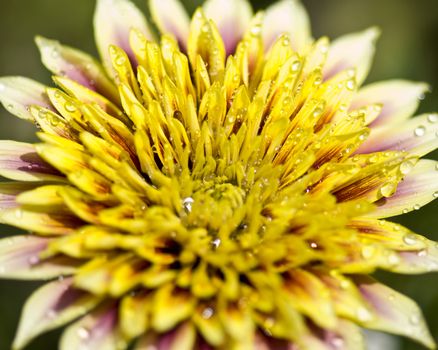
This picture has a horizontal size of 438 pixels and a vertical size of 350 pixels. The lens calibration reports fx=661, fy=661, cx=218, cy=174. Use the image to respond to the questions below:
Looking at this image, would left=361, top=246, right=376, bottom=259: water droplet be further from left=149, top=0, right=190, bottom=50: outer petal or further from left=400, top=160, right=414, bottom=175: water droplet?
left=149, top=0, right=190, bottom=50: outer petal

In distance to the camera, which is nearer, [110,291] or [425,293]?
[110,291]

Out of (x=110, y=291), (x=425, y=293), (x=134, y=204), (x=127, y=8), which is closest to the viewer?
(x=110, y=291)

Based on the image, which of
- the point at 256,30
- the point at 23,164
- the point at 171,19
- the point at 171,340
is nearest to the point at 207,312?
the point at 171,340

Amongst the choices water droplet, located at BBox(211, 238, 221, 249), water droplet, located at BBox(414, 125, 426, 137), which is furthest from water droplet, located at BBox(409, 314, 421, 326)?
water droplet, located at BBox(414, 125, 426, 137)

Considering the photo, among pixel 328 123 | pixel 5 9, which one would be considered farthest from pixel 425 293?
pixel 5 9

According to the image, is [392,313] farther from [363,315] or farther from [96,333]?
[96,333]

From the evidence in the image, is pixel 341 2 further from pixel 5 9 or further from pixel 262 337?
pixel 262 337

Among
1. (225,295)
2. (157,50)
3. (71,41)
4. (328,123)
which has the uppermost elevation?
(71,41)

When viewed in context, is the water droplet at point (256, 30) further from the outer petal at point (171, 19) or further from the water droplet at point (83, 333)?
the water droplet at point (83, 333)

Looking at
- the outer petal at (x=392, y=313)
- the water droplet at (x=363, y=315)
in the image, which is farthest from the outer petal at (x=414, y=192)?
the water droplet at (x=363, y=315)

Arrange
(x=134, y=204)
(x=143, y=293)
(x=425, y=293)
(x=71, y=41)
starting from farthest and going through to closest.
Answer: (x=71, y=41)
(x=425, y=293)
(x=134, y=204)
(x=143, y=293)
